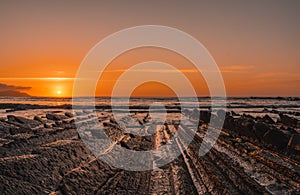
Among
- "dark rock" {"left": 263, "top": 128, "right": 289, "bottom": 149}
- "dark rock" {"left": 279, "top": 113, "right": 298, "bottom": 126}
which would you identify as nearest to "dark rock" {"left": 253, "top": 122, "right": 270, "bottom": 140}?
"dark rock" {"left": 263, "top": 128, "right": 289, "bottom": 149}

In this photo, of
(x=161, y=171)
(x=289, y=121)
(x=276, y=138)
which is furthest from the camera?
(x=289, y=121)

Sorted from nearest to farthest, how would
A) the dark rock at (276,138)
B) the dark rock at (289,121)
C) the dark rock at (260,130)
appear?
the dark rock at (276,138), the dark rock at (260,130), the dark rock at (289,121)

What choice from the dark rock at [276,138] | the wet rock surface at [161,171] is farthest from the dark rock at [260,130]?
the wet rock surface at [161,171]

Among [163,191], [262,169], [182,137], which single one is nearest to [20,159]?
[163,191]

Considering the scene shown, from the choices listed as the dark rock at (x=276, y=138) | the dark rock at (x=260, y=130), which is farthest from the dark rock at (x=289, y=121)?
the dark rock at (x=276, y=138)

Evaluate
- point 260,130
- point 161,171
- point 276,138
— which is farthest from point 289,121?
point 161,171

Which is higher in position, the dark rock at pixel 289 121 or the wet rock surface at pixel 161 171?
the dark rock at pixel 289 121

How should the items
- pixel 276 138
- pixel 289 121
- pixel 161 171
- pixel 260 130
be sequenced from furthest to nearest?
pixel 289 121, pixel 260 130, pixel 276 138, pixel 161 171

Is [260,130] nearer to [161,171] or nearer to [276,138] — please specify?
[276,138]

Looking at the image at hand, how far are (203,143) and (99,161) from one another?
715 cm

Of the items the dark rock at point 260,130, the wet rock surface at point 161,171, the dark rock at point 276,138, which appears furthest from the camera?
the dark rock at point 260,130

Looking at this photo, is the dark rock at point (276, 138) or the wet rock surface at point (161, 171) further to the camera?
the dark rock at point (276, 138)

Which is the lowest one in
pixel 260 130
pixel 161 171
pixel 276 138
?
pixel 161 171

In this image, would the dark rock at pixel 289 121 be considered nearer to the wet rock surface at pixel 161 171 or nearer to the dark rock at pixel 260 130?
the dark rock at pixel 260 130
